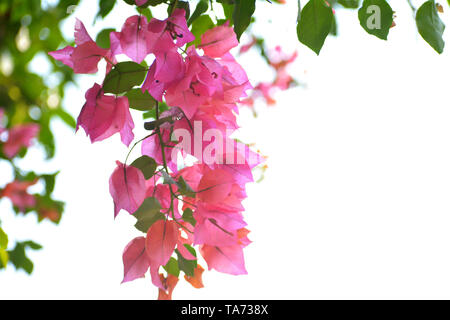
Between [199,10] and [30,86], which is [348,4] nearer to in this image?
[199,10]

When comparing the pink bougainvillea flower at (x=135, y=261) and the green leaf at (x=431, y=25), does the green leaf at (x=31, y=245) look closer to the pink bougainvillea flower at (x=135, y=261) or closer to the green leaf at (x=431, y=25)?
the pink bougainvillea flower at (x=135, y=261)

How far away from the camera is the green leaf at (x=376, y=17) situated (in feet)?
1.20

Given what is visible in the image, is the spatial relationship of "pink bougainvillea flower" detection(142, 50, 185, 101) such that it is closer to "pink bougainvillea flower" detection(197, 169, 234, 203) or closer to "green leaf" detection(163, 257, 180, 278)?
"pink bougainvillea flower" detection(197, 169, 234, 203)

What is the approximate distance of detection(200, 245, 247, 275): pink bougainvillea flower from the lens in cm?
39

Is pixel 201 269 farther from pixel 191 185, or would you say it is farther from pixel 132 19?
pixel 132 19

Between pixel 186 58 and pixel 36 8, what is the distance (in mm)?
711

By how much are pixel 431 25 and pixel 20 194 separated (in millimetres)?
1007

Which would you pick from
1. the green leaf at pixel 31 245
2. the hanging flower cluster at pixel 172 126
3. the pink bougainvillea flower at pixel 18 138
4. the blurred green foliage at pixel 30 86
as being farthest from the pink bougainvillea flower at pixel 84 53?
the green leaf at pixel 31 245

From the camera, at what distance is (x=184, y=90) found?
34 centimetres

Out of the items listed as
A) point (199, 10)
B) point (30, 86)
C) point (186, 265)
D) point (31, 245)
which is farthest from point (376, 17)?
point (30, 86)

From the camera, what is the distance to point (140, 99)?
0.38 metres

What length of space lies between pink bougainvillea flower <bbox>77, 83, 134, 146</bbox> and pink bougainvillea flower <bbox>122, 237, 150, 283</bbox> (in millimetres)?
101

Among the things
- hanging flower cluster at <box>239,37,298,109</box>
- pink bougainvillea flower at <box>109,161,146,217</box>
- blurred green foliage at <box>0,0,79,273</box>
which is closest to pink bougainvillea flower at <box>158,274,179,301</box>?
pink bougainvillea flower at <box>109,161,146,217</box>
